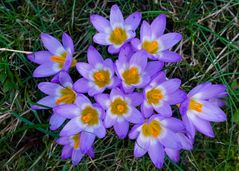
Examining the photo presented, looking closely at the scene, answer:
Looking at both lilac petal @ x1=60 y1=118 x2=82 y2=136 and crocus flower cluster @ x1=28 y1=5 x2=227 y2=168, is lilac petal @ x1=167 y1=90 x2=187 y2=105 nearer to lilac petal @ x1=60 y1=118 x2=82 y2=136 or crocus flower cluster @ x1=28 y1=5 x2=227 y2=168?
crocus flower cluster @ x1=28 y1=5 x2=227 y2=168

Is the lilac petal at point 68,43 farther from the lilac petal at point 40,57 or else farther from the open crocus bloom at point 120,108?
the open crocus bloom at point 120,108

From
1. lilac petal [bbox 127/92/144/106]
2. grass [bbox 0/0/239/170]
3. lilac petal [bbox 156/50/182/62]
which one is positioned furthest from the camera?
grass [bbox 0/0/239/170]

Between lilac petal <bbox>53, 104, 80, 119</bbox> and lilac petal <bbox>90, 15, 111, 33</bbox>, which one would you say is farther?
lilac petal <bbox>90, 15, 111, 33</bbox>

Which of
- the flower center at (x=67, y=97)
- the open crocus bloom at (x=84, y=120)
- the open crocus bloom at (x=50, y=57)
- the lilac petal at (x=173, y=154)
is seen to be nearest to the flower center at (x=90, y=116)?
the open crocus bloom at (x=84, y=120)

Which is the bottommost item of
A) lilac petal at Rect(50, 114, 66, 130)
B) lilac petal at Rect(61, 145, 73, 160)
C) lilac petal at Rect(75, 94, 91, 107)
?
lilac petal at Rect(61, 145, 73, 160)

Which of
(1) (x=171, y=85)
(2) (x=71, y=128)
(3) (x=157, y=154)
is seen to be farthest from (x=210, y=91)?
(2) (x=71, y=128)

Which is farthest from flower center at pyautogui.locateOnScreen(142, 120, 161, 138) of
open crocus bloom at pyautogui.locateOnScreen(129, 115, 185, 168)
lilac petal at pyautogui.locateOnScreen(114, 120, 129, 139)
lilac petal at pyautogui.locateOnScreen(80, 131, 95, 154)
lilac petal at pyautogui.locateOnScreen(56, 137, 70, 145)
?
lilac petal at pyautogui.locateOnScreen(56, 137, 70, 145)

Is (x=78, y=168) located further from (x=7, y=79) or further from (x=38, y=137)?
(x=7, y=79)

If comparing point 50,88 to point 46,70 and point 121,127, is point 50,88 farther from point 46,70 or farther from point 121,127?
point 121,127
